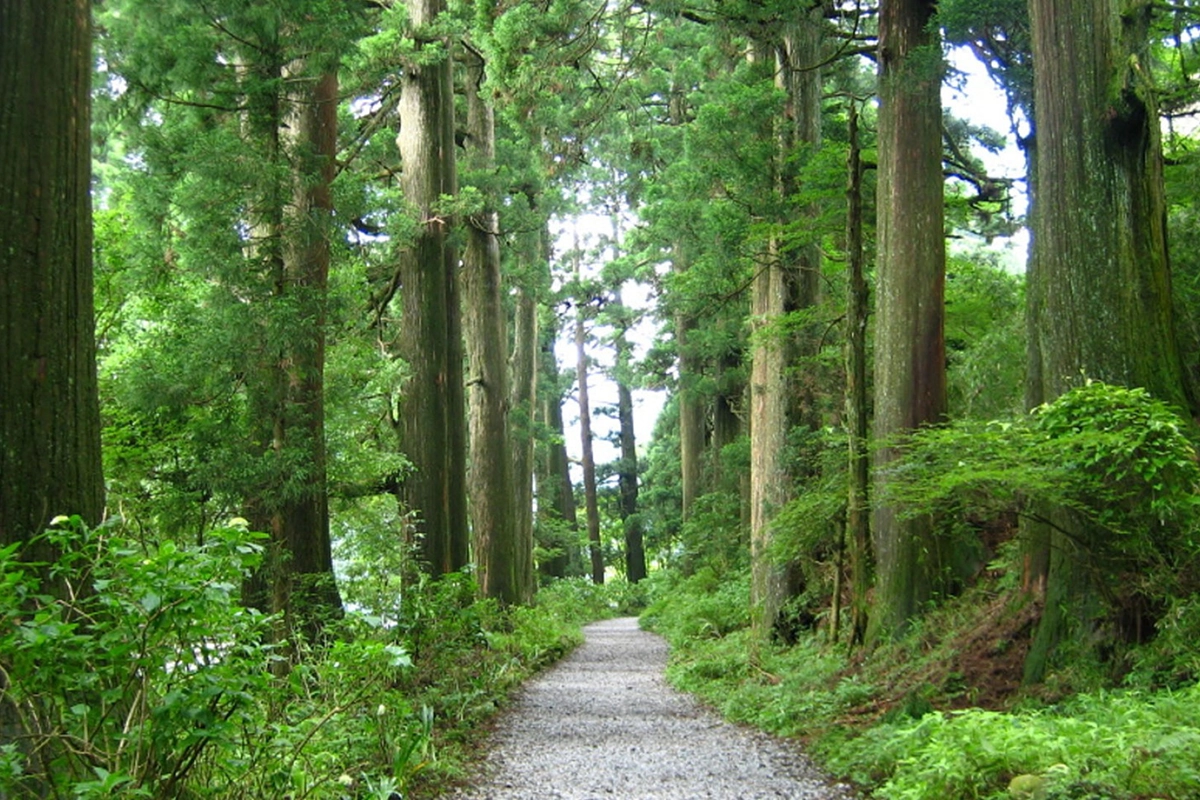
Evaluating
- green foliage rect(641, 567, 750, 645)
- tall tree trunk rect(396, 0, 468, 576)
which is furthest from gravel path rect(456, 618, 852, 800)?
green foliage rect(641, 567, 750, 645)

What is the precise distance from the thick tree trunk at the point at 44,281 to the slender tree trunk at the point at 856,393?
6730mm

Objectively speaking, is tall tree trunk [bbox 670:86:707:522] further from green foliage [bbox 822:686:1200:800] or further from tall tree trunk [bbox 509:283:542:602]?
green foliage [bbox 822:686:1200:800]

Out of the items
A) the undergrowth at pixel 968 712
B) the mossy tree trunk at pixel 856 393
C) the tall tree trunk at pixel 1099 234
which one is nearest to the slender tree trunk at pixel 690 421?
the undergrowth at pixel 968 712

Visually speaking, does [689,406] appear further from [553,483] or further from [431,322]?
[431,322]

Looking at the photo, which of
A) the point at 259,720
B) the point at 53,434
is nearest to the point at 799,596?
the point at 259,720

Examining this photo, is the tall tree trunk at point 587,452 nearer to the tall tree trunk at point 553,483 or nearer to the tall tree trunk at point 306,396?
the tall tree trunk at point 553,483

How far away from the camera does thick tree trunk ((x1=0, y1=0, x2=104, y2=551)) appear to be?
397 centimetres

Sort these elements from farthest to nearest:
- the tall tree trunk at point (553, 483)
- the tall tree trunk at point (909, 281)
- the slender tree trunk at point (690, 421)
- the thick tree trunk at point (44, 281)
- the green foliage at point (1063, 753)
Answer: the tall tree trunk at point (553, 483) < the slender tree trunk at point (690, 421) < the tall tree trunk at point (909, 281) < the thick tree trunk at point (44, 281) < the green foliage at point (1063, 753)

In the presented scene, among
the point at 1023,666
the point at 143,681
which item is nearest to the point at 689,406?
the point at 1023,666

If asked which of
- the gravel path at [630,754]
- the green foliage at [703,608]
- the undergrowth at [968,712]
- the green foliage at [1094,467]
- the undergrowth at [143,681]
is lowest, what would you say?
the green foliage at [703,608]

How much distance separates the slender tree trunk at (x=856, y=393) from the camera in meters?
9.27

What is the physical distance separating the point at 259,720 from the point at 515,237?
14130mm

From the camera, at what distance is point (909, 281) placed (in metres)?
9.05

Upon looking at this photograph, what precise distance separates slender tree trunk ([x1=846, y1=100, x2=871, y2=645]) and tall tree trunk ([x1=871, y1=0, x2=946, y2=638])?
21cm
